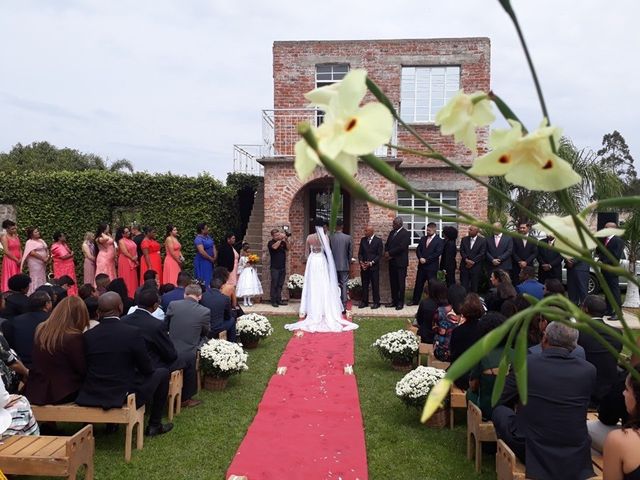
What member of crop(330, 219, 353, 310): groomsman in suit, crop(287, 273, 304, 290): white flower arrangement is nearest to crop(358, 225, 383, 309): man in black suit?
crop(330, 219, 353, 310): groomsman in suit

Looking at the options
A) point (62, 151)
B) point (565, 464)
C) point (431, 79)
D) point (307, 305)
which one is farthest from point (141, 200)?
point (62, 151)

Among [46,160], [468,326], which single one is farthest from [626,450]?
[46,160]

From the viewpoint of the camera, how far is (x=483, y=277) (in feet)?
49.7

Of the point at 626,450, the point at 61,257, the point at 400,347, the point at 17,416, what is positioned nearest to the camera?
the point at 626,450

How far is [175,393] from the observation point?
639cm

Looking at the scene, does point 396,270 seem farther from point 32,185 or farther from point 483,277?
point 32,185

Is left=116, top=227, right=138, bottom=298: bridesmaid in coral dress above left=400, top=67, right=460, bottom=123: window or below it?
below

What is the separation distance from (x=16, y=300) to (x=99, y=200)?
8764 mm

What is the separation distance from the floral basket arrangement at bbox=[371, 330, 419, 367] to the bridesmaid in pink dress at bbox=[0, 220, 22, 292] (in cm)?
887

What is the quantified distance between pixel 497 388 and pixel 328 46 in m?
16.2

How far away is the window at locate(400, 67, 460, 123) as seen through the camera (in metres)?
16.1

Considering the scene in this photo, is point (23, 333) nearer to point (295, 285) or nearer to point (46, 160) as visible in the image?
point (295, 285)

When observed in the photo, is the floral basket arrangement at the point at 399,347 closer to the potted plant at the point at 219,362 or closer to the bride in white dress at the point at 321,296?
the potted plant at the point at 219,362

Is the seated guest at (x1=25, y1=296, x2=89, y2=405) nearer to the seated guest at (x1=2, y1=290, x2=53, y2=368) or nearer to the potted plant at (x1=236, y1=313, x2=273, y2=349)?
the seated guest at (x1=2, y1=290, x2=53, y2=368)
